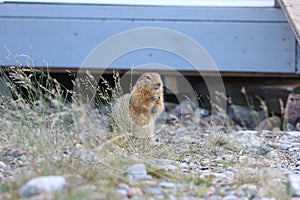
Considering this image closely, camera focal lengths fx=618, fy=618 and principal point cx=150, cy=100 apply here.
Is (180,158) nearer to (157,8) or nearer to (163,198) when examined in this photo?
(163,198)

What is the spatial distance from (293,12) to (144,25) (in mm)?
1681

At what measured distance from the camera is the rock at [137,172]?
3.13 metres

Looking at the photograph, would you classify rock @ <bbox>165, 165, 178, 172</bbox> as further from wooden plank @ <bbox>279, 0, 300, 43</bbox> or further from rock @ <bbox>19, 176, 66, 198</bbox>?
wooden plank @ <bbox>279, 0, 300, 43</bbox>

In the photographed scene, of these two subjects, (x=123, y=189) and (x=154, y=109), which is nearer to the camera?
(x=123, y=189)

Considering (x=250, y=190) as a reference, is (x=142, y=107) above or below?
above

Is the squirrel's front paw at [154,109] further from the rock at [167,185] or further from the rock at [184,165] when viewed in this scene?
the rock at [167,185]

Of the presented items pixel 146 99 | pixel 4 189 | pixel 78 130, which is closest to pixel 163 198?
pixel 4 189

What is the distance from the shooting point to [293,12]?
5.89 m

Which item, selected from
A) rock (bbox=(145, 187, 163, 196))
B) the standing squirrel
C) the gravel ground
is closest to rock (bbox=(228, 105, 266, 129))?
the gravel ground

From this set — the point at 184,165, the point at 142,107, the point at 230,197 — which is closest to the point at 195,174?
the point at 184,165

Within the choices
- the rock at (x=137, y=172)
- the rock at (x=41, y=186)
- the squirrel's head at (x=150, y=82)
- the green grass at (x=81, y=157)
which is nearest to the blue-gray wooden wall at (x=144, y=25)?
the squirrel's head at (x=150, y=82)

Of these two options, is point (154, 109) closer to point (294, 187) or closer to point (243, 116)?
point (294, 187)

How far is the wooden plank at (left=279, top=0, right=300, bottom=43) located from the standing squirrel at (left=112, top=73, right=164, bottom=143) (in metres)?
1.49

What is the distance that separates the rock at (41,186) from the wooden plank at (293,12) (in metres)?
3.46
